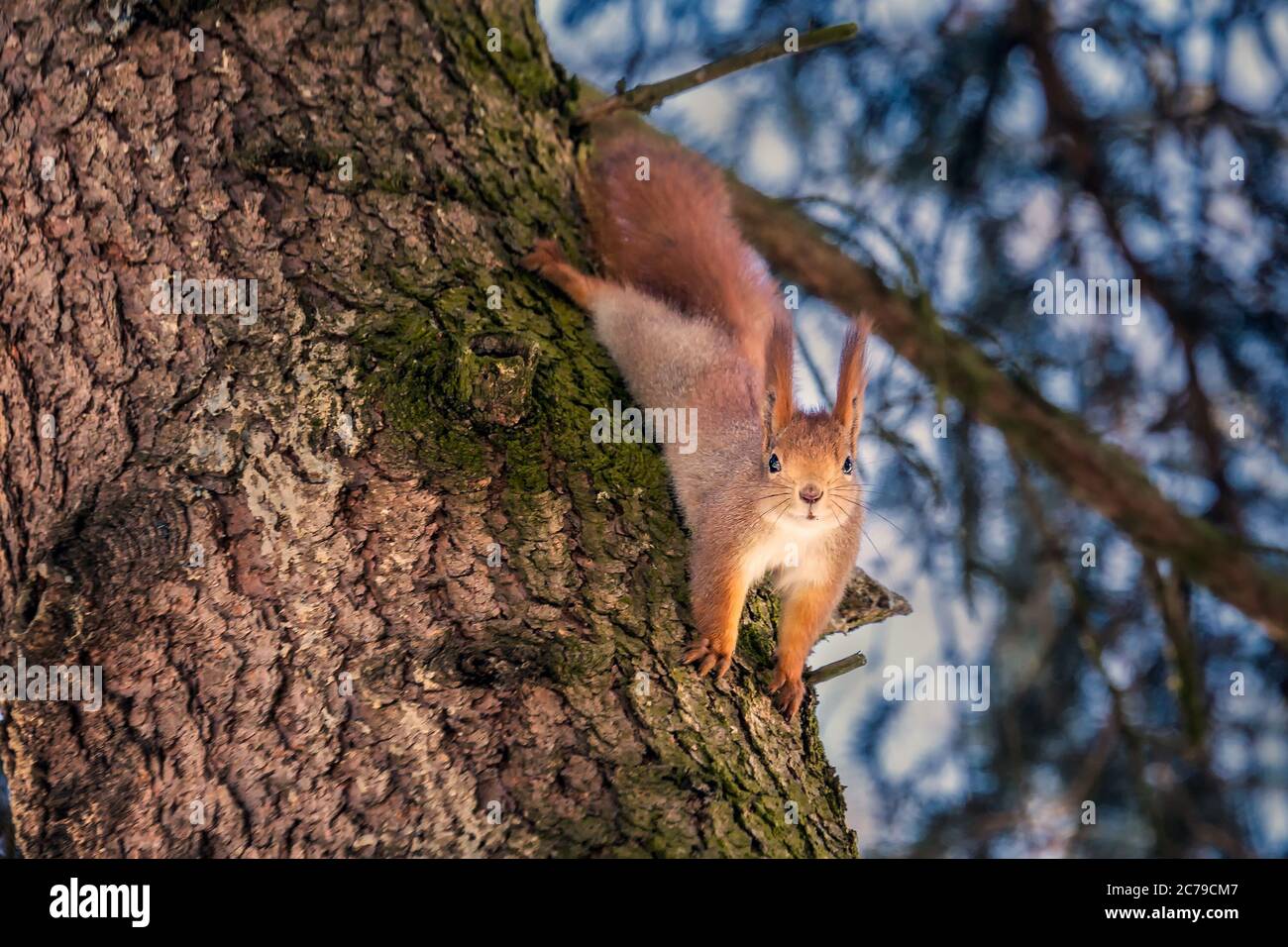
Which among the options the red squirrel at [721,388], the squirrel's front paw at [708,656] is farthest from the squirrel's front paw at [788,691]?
the squirrel's front paw at [708,656]

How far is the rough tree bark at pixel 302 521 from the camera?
157cm

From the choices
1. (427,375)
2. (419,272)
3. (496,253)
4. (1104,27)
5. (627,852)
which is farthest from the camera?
(1104,27)

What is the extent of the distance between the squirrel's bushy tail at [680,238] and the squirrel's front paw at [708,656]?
0.94m

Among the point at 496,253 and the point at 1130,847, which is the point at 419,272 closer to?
the point at 496,253

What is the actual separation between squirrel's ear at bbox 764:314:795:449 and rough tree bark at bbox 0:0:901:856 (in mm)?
341

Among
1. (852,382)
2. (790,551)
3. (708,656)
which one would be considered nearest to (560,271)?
(852,382)

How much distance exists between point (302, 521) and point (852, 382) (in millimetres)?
1090

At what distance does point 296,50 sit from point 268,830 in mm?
1354

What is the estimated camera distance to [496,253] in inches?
82.2

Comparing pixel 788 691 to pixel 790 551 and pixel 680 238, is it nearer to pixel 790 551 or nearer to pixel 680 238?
pixel 790 551

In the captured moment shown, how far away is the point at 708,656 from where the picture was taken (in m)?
1.82

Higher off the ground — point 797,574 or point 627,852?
point 797,574

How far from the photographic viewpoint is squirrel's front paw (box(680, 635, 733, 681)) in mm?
1795
